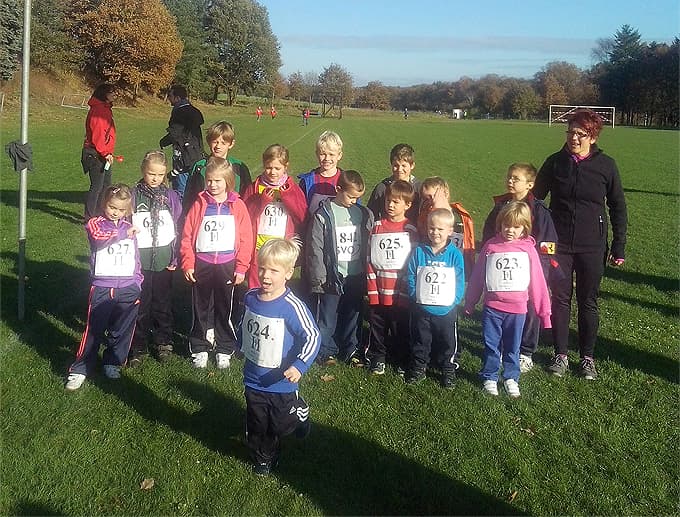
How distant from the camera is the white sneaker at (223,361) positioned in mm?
5117

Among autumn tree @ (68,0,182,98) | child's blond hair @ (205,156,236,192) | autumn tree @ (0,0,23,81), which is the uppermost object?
autumn tree @ (68,0,182,98)

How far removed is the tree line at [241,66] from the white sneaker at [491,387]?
41692mm

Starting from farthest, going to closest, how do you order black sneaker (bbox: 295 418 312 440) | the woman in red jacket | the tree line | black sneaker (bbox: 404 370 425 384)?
the tree line, the woman in red jacket, black sneaker (bbox: 404 370 425 384), black sneaker (bbox: 295 418 312 440)

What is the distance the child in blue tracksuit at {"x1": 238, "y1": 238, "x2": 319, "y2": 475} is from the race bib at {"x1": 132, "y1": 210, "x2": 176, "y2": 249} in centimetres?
164

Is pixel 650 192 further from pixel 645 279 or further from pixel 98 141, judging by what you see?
pixel 98 141

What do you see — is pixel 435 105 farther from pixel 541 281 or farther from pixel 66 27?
pixel 541 281

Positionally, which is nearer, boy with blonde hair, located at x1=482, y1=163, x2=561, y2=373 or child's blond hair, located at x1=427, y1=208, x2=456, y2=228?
child's blond hair, located at x1=427, y1=208, x2=456, y2=228

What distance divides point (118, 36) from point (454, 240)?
59.7 m

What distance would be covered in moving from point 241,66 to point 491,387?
87052mm

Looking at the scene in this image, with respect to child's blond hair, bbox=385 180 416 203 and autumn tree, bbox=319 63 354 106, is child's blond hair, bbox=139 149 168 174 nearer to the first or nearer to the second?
child's blond hair, bbox=385 180 416 203

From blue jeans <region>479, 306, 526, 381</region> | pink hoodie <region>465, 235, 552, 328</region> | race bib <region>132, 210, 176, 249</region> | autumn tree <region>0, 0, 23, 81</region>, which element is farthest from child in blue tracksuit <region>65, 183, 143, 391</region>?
autumn tree <region>0, 0, 23, 81</region>

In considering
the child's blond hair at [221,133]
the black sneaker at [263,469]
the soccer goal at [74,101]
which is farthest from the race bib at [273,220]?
the soccer goal at [74,101]

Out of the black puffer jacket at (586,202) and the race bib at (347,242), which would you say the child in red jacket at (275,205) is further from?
the black puffer jacket at (586,202)

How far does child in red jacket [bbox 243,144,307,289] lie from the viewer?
5078 mm
